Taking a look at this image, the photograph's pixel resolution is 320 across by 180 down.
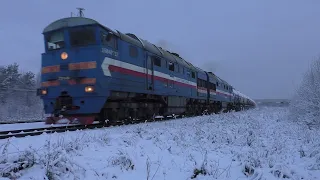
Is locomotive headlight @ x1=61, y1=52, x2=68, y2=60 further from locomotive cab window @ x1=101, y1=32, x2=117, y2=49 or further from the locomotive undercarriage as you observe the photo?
the locomotive undercarriage

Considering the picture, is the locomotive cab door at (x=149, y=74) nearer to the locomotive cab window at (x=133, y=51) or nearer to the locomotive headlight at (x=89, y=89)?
the locomotive cab window at (x=133, y=51)

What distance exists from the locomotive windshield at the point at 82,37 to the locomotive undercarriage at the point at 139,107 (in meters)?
2.29

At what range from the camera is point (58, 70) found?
12.2 meters

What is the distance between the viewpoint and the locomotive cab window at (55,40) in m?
12.7

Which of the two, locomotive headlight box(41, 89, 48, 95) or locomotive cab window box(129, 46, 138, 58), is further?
locomotive cab window box(129, 46, 138, 58)

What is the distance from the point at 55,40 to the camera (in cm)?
1287

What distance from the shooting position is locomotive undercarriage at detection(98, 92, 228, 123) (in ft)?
42.0

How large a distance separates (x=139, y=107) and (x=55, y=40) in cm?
490

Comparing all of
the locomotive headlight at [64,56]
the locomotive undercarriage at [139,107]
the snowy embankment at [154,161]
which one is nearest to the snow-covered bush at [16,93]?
the locomotive undercarriage at [139,107]

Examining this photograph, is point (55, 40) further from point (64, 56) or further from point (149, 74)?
point (149, 74)

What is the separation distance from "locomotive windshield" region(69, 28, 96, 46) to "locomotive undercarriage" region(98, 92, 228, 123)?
229 cm

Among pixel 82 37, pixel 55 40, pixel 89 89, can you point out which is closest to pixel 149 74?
pixel 82 37

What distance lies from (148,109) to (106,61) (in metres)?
4.80

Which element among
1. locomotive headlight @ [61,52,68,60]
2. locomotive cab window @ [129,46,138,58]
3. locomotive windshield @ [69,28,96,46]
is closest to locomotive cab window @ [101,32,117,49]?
locomotive windshield @ [69,28,96,46]
